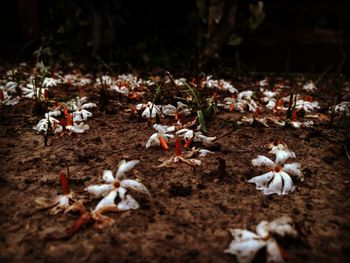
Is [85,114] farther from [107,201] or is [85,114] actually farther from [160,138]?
[107,201]

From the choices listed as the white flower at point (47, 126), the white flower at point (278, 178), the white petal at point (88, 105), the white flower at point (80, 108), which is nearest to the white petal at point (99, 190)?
the white flower at point (278, 178)

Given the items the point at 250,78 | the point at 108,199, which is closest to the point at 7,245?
the point at 108,199

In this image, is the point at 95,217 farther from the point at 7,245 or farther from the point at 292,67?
the point at 292,67

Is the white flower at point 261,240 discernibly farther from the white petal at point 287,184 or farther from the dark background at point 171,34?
the dark background at point 171,34

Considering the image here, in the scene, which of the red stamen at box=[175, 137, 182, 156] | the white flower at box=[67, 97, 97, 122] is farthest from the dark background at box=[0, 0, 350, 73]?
the red stamen at box=[175, 137, 182, 156]

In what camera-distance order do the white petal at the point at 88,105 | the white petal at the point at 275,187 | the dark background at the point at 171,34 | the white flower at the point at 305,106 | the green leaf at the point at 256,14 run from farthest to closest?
the dark background at the point at 171,34 < the green leaf at the point at 256,14 < the white flower at the point at 305,106 < the white petal at the point at 88,105 < the white petal at the point at 275,187

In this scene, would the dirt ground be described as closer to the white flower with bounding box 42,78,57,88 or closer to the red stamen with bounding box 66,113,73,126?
the red stamen with bounding box 66,113,73,126
